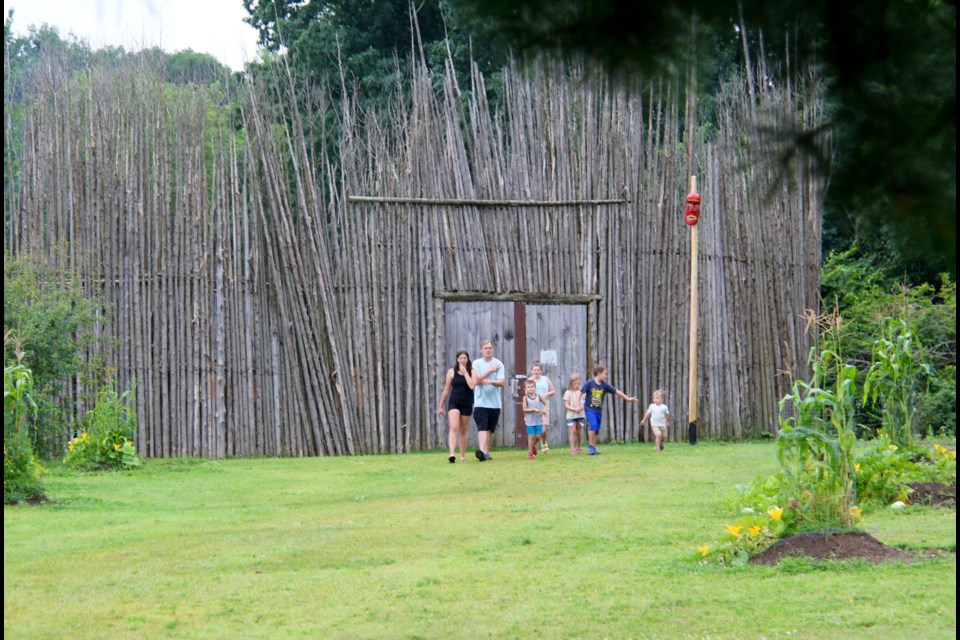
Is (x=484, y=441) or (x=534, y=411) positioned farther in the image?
(x=534, y=411)

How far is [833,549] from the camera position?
577cm

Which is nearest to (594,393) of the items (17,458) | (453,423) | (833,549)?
(453,423)

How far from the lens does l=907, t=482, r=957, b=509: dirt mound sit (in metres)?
7.55

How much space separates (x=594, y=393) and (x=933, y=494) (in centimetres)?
568

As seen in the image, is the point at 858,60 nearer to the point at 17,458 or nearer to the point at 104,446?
the point at 17,458

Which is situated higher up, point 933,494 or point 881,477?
point 881,477

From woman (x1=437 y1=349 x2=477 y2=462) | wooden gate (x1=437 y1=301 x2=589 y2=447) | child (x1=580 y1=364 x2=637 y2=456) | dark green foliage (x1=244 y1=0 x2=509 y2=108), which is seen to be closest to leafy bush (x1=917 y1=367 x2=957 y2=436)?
child (x1=580 y1=364 x2=637 y2=456)

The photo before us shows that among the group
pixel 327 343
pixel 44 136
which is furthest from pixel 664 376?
pixel 44 136

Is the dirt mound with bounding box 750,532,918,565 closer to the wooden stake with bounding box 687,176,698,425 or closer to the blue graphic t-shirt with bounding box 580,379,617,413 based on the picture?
the blue graphic t-shirt with bounding box 580,379,617,413

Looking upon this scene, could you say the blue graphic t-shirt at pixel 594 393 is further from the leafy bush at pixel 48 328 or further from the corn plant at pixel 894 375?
the leafy bush at pixel 48 328

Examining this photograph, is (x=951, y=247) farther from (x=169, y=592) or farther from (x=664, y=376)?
(x=664, y=376)

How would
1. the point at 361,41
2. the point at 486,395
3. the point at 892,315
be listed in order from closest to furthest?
the point at 486,395, the point at 892,315, the point at 361,41

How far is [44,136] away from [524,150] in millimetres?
5486

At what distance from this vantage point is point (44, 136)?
12750 millimetres
